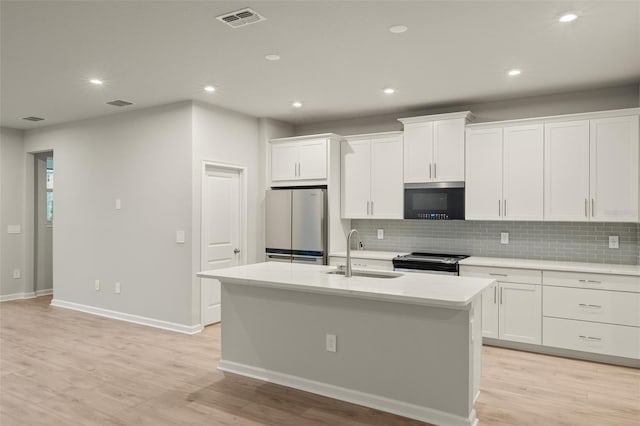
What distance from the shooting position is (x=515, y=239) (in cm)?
494

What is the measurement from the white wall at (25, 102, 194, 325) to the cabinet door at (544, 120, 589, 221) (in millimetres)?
3872

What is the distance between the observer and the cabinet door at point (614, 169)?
13.5 ft

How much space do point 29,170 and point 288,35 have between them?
5930mm

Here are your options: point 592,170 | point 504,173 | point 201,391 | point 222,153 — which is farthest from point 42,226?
point 592,170

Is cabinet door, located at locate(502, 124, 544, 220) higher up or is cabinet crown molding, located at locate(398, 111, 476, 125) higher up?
cabinet crown molding, located at locate(398, 111, 476, 125)

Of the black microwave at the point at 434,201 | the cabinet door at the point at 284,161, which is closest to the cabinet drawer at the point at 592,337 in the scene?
the black microwave at the point at 434,201

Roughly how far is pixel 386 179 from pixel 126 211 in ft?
10.9

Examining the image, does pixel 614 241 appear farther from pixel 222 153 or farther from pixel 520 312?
pixel 222 153

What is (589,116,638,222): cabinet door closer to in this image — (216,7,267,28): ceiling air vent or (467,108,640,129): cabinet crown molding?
(467,108,640,129): cabinet crown molding

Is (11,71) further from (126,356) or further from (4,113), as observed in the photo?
(126,356)

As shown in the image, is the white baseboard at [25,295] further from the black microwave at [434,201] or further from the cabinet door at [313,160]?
the black microwave at [434,201]

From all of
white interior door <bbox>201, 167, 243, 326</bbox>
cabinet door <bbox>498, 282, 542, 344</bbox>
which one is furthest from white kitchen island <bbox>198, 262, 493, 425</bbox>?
white interior door <bbox>201, 167, 243, 326</bbox>

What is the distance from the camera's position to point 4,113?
5.75 meters

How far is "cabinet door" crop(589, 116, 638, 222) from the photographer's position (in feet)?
13.5
